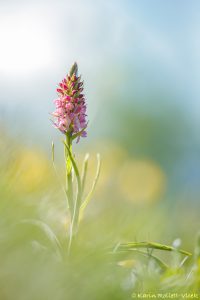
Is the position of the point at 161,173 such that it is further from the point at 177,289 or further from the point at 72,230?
the point at 177,289

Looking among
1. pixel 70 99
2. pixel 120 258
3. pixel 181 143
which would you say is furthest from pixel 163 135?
pixel 120 258

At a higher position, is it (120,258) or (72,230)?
(72,230)

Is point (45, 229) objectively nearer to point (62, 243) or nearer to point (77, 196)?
point (62, 243)

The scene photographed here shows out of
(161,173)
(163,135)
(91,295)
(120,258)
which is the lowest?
(91,295)

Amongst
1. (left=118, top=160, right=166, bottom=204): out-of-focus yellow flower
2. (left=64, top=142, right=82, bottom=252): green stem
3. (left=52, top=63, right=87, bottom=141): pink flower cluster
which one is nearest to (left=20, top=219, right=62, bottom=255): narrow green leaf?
(left=64, top=142, right=82, bottom=252): green stem

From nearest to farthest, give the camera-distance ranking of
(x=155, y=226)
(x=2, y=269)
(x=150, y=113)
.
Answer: (x=2, y=269) → (x=155, y=226) → (x=150, y=113)

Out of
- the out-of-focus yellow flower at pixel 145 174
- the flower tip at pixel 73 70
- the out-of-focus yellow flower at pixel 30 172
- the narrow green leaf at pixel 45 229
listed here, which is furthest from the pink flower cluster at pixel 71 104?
the out-of-focus yellow flower at pixel 145 174

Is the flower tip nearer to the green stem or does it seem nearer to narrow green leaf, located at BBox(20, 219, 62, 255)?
the green stem

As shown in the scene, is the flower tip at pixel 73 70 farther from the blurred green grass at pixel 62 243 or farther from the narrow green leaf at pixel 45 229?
the narrow green leaf at pixel 45 229
